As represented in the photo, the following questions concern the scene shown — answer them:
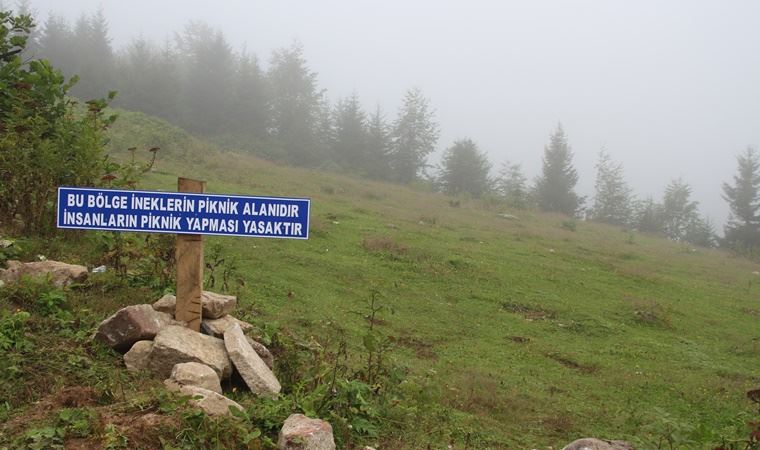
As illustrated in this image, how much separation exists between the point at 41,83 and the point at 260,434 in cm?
696

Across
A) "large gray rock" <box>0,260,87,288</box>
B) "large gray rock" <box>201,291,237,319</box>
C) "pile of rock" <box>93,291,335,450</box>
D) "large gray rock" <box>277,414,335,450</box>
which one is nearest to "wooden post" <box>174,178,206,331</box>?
"pile of rock" <box>93,291,335,450</box>

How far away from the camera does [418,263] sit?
15.5 m

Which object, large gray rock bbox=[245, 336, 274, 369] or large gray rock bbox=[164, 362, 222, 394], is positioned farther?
large gray rock bbox=[245, 336, 274, 369]

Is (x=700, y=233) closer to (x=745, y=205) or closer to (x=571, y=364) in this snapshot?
(x=745, y=205)

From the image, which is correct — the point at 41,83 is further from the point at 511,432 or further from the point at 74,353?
the point at 511,432

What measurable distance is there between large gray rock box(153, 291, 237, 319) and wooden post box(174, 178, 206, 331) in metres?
0.21

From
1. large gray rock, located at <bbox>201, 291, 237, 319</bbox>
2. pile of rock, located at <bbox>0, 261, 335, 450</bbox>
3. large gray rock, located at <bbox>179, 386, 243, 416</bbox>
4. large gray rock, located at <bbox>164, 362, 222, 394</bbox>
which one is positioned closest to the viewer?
large gray rock, located at <bbox>179, 386, 243, 416</bbox>

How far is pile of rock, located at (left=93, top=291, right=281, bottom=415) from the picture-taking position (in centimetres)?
520

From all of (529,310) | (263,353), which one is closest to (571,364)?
(529,310)

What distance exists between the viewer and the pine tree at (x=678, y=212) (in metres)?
52.3

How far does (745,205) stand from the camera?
161 ft

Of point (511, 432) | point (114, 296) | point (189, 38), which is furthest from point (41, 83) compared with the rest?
point (189, 38)

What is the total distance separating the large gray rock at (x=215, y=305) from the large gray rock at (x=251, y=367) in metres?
0.60

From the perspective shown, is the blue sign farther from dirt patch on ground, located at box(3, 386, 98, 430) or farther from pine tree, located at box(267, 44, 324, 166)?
pine tree, located at box(267, 44, 324, 166)
